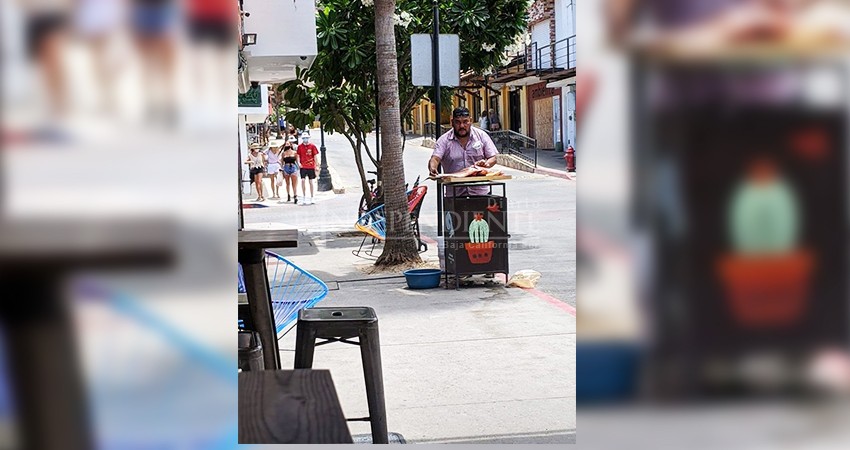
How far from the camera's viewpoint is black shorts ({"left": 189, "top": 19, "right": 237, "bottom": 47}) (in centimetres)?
212

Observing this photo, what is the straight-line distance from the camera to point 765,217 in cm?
232

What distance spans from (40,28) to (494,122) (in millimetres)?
42493

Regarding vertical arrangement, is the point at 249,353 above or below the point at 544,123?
below

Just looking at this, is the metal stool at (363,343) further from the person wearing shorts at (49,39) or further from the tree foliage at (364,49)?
the tree foliage at (364,49)

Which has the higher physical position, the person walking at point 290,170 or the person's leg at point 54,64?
the person's leg at point 54,64

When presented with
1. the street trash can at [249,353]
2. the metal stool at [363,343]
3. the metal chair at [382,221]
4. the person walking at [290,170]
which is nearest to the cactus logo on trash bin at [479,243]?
the metal chair at [382,221]

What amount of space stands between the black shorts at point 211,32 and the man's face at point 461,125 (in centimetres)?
765

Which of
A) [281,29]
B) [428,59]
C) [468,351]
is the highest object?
[281,29]

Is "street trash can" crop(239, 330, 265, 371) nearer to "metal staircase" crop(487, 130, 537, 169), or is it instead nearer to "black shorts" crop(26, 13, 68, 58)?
"black shorts" crop(26, 13, 68, 58)

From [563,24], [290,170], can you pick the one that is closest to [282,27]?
[290,170]

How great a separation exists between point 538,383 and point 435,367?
0.81 meters

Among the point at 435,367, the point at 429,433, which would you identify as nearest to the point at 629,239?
the point at 429,433

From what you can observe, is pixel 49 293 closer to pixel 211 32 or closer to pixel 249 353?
pixel 211 32

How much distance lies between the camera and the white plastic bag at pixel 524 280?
998 centimetres
